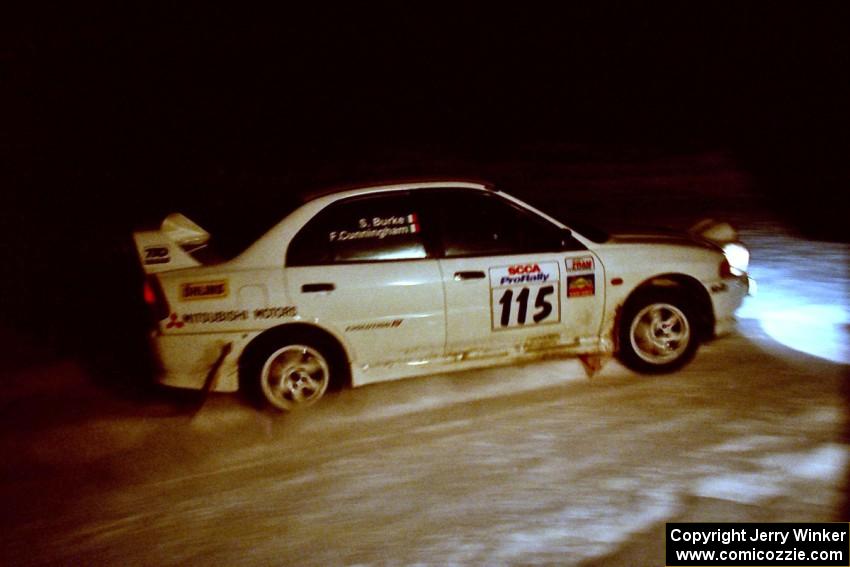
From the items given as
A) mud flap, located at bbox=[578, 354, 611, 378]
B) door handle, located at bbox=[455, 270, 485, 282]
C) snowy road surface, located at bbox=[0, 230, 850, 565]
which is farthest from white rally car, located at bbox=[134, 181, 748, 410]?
snowy road surface, located at bbox=[0, 230, 850, 565]

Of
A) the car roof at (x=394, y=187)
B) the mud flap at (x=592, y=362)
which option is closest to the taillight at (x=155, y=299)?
the car roof at (x=394, y=187)

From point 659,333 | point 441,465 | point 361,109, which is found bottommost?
point 441,465

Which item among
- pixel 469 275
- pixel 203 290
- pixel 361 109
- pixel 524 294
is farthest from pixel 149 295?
pixel 361 109

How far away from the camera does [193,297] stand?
512 centimetres

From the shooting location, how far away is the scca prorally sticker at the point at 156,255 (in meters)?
5.21

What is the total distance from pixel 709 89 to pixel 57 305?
67.7 ft

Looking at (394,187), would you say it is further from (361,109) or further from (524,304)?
(361,109)

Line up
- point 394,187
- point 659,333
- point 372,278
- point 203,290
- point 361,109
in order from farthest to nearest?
point 361,109 < point 659,333 < point 394,187 < point 372,278 < point 203,290

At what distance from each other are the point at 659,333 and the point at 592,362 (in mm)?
529

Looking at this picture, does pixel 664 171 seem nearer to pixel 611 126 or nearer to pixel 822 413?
pixel 611 126

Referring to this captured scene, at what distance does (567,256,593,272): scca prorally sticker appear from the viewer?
5.50 m

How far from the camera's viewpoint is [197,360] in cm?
521

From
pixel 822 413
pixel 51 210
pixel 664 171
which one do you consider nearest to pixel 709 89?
pixel 664 171

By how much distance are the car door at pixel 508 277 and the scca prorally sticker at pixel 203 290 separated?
1439 millimetres
